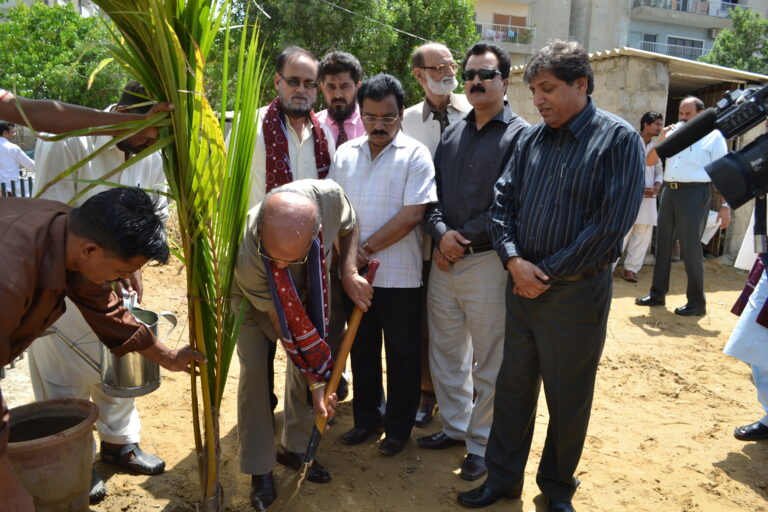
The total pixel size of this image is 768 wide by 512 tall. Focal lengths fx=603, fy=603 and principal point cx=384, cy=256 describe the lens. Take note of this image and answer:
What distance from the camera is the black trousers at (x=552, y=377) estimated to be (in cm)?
254

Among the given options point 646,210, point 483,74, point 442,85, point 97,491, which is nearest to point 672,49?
point 646,210

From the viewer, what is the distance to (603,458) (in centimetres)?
332

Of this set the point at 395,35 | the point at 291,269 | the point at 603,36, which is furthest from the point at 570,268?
the point at 603,36

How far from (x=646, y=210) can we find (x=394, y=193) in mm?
5426

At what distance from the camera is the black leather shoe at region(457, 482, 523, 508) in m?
2.80

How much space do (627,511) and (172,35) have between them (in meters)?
2.80

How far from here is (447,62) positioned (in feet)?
11.7

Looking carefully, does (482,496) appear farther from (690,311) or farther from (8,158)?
(8,158)

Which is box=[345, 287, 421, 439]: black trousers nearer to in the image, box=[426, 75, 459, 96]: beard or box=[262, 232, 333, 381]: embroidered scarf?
box=[262, 232, 333, 381]: embroidered scarf

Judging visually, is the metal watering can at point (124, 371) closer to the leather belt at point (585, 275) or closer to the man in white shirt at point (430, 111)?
the man in white shirt at point (430, 111)

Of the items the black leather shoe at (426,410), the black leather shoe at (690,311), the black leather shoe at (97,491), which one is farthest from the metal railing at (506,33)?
the black leather shoe at (97,491)

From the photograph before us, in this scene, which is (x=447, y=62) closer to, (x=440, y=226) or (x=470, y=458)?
(x=440, y=226)

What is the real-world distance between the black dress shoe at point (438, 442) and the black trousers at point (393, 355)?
0.36 feet

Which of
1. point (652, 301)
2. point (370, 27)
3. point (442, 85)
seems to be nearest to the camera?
point (442, 85)
